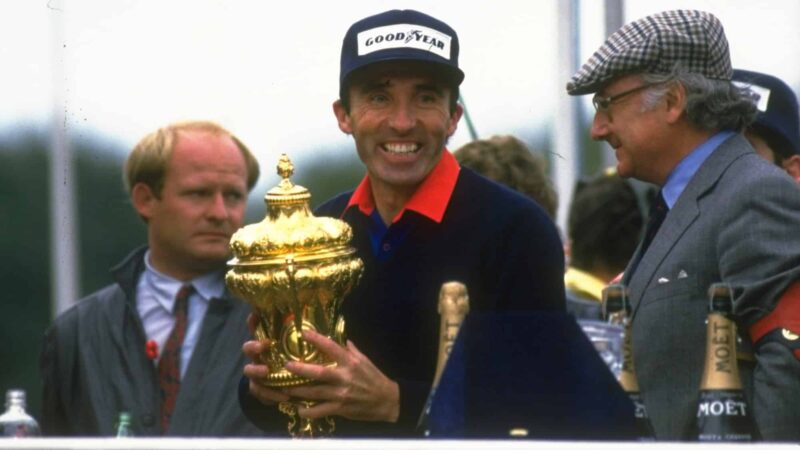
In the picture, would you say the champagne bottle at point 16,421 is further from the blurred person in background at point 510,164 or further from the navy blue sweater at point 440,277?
the blurred person in background at point 510,164

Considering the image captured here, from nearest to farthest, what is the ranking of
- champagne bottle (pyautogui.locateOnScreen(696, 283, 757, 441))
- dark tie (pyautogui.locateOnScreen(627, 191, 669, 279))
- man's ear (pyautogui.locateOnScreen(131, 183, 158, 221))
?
1. champagne bottle (pyautogui.locateOnScreen(696, 283, 757, 441))
2. dark tie (pyautogui.locateOnScreen(627, 191, 669, 279))
3. man's ear (pyautogui.locateOnScreen(131, 183, 158, 221))

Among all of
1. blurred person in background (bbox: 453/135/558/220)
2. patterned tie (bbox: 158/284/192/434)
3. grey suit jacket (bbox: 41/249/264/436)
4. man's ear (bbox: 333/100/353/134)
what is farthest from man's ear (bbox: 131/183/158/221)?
man's ear (bbox: 333/100/353/134)

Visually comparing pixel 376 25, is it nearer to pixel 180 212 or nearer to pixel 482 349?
pixel 482 349

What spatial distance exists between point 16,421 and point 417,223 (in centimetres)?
79

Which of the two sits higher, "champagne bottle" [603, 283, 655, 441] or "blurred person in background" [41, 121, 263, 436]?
"champagne bottle" [603, 283, 655, 441]

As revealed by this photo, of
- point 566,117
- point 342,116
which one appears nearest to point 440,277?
point 342,116

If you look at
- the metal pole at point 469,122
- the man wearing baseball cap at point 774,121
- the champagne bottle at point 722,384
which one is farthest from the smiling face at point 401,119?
the man wearing baseball cap at point 774,121

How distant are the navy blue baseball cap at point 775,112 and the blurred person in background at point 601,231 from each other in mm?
852

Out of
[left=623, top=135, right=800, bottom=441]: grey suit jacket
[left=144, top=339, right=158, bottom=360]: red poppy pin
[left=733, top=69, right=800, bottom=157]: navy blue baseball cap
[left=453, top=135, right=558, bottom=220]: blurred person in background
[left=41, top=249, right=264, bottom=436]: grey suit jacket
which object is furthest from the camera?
[left=453, top=135, right=558, bottom=220]: blurred person in background

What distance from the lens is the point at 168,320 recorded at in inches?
168

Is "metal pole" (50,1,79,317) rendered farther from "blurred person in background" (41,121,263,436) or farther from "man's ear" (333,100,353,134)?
"man's ear" (333,100,353,134)

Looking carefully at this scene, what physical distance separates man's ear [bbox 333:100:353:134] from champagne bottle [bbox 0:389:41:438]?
2.49ft

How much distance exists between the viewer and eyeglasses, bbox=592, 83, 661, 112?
316cm

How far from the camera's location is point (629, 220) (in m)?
4.89
